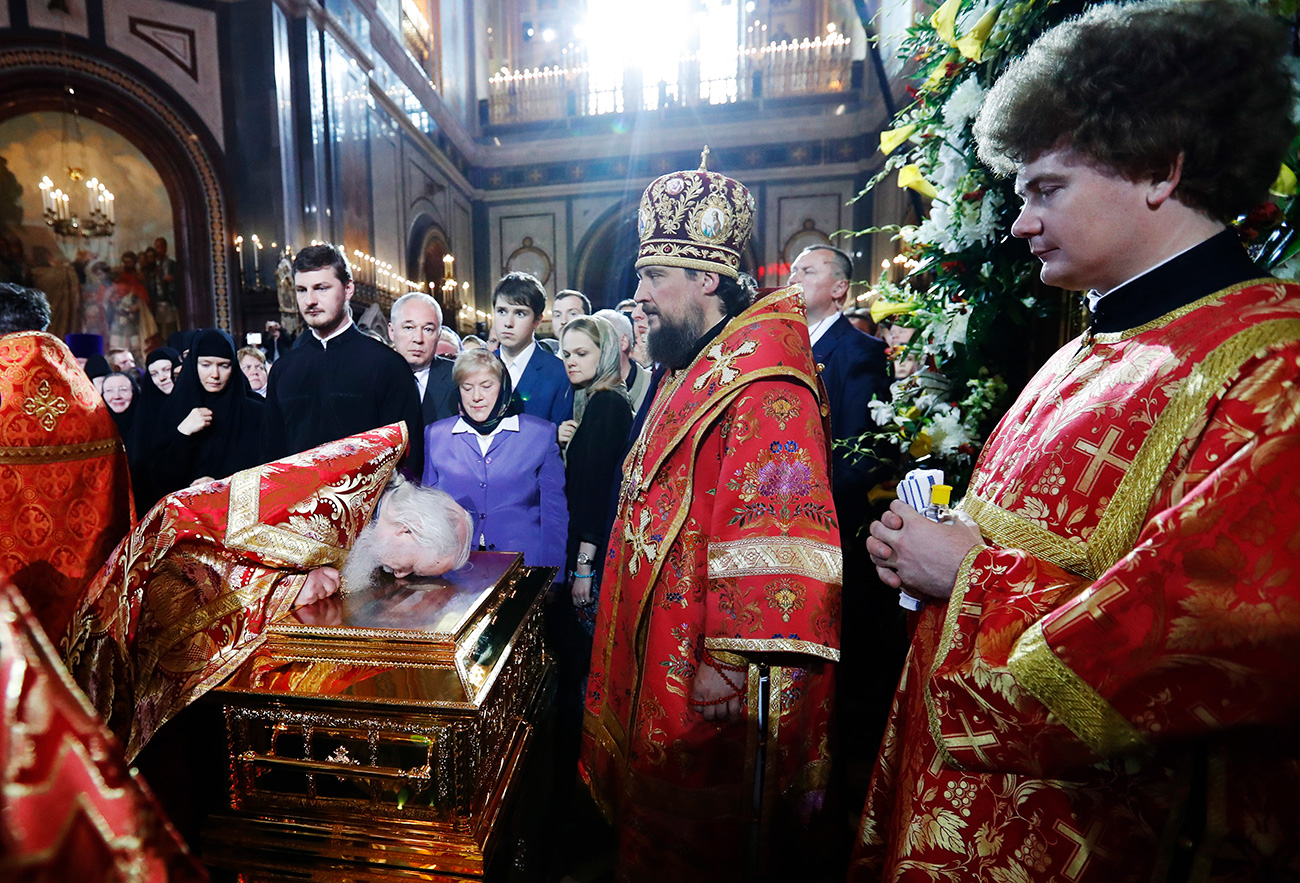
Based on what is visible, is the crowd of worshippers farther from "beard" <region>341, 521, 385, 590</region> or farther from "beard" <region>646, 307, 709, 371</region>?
"beard" <region>341, 521, 385, 590</region>

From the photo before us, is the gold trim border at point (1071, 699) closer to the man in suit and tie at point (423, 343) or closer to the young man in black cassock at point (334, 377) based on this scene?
the young man in black cassock at point (334, 377)

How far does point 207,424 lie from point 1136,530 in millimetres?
3868

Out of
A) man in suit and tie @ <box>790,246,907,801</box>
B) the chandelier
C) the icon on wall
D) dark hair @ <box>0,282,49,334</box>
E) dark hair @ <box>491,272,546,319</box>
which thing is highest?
the icon on wall

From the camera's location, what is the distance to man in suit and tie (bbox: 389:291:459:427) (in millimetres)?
3613

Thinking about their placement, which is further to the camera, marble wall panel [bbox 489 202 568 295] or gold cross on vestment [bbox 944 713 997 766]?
marble wall panel [bbox 489 202 568 295]

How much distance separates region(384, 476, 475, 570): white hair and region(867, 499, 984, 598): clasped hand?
1365mm

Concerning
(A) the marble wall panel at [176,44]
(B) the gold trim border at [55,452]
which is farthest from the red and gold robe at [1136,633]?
(A) the marble wall panel at [176,44]

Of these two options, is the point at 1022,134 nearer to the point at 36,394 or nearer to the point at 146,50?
the point at 36,394

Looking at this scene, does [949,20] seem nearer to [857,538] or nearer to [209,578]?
[857,538]

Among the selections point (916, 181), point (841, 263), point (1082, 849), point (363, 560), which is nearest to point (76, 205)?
point (363, 560)

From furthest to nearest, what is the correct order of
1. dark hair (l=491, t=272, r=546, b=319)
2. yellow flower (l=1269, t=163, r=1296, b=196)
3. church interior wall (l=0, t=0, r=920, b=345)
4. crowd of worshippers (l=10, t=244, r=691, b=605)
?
church interior wall (l=0, t=0, r=920, b=345) < dark hair (l=491, t=272, r=546, b=319) < crowd of worshippers (l=10, t=244, r=691, b=605) < yellow flower (l=1269, t=163, r=1296, b=196)

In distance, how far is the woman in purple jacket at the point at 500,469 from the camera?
2.62 metres

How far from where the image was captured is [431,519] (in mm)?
1961

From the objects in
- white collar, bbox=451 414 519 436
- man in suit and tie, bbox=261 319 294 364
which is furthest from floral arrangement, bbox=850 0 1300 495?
man in suit and tie, bbox=261 319 294 364
